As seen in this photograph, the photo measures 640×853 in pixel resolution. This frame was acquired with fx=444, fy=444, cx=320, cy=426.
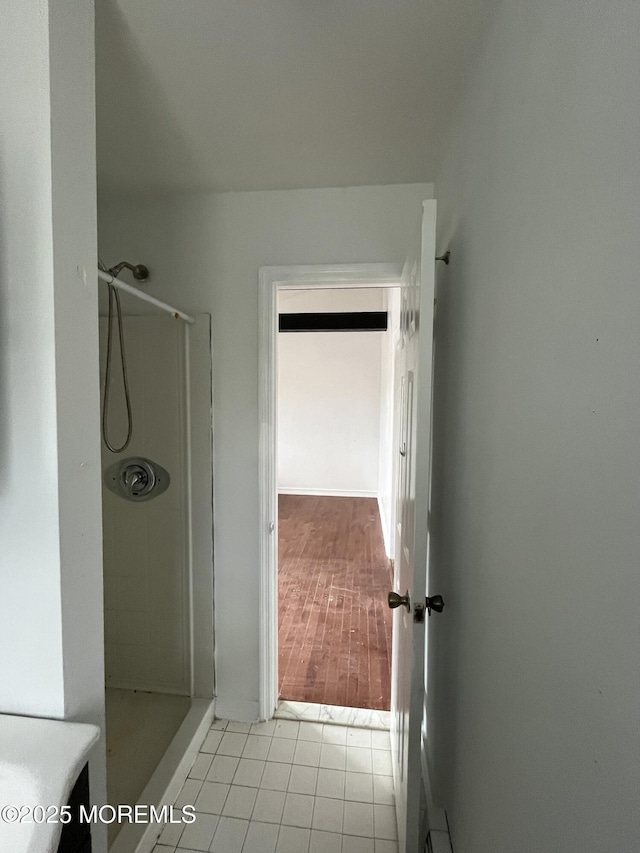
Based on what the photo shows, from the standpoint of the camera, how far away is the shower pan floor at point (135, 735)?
1714 millimetres

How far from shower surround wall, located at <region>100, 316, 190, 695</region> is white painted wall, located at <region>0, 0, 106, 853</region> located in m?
1.05

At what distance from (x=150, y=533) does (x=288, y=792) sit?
1.22m

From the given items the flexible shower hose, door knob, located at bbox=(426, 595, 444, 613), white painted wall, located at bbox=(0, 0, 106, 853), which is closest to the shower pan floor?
white painted wall, located at bbox=(0, 0, 106, 853)

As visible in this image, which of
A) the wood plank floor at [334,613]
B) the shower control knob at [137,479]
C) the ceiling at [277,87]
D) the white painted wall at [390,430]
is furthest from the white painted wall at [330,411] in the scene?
the ceiling at [277,87]

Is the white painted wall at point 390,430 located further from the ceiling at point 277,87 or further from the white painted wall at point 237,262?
the ceiling at point 277,87

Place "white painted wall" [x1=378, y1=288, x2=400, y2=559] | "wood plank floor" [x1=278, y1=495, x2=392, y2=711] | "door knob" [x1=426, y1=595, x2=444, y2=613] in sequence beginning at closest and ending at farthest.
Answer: "door knob" [x1=426, y1=595, x2=444, y2=613] < "wood plank floor" [x1=278, y1=495, x2=392, y2=711] < "white painted wall" [x1=378, y1=288, x2=400, y2=559]

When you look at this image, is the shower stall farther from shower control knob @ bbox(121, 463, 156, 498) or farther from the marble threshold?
the marble threshold

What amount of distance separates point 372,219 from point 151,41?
105cm

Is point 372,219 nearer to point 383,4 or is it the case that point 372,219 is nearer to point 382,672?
point 383,4

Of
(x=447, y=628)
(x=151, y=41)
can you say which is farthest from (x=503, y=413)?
(x=151, y=41)

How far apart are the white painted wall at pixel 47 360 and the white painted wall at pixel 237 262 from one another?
3.39 feet

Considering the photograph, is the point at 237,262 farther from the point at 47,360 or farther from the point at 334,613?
the point at 334,613

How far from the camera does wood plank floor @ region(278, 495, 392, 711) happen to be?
2.35 meters

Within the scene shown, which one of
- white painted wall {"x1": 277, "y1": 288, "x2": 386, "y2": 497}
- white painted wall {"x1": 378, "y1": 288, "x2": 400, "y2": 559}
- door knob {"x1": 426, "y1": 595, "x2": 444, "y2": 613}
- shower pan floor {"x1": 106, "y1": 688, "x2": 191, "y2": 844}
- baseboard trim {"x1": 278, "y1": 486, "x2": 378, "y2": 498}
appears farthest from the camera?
baseboard trim {"x1": 278, "y1": 486, "x2": 378, "y2": 498}
